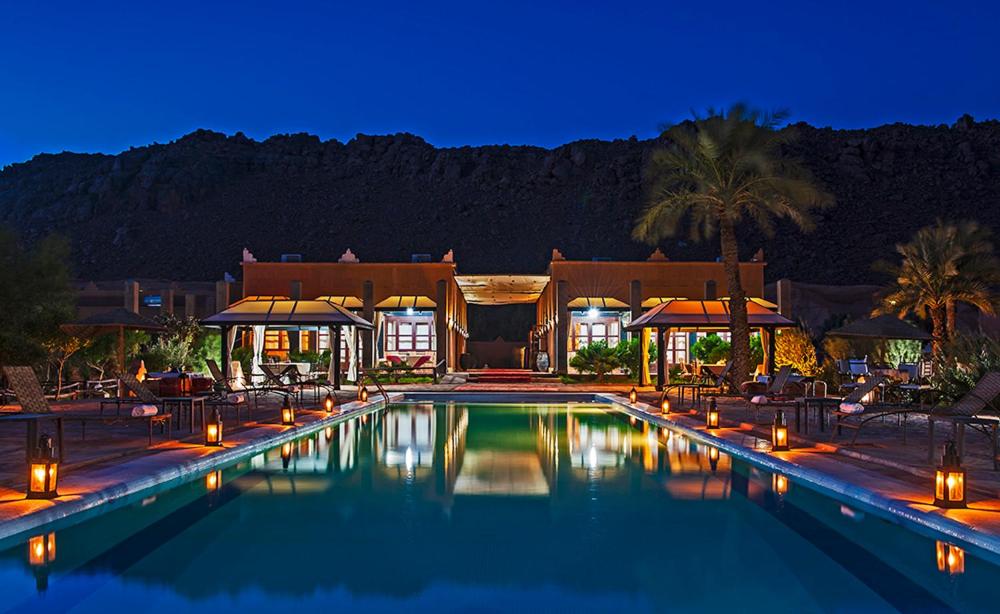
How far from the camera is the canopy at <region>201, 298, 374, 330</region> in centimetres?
2084

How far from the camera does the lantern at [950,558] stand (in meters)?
5.24

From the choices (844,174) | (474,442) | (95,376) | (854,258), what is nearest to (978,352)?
(474,442)

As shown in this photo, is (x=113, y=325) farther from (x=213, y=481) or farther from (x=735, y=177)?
(x=735, y=177)

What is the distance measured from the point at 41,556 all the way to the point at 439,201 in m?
67.2

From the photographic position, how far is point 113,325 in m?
17.8

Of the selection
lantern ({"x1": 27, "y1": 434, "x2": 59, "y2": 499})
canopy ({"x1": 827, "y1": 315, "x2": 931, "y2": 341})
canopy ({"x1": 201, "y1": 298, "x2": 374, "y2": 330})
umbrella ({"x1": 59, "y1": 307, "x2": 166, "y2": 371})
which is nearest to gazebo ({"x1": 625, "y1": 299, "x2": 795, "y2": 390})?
canopy ({"x1": 827, "y1": 315, "x2": 931, "y2": 341})

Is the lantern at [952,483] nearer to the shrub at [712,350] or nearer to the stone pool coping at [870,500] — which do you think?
the stone pool coping at [870,500]

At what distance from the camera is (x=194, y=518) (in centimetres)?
686

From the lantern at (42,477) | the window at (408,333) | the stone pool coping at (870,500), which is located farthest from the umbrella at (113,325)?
the lantern at (42,477)

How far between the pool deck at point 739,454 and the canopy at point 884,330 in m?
3.45

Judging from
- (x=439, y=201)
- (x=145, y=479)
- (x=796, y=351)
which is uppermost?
(x=439, y=201)

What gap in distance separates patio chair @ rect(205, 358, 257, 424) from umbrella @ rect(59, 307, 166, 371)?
216 cm

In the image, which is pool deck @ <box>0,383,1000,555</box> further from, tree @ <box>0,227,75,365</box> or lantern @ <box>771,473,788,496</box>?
tree @ <box>0,227,75,365</box>

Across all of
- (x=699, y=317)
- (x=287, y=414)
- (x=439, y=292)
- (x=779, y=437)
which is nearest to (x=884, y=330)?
(x=699, y=317)
